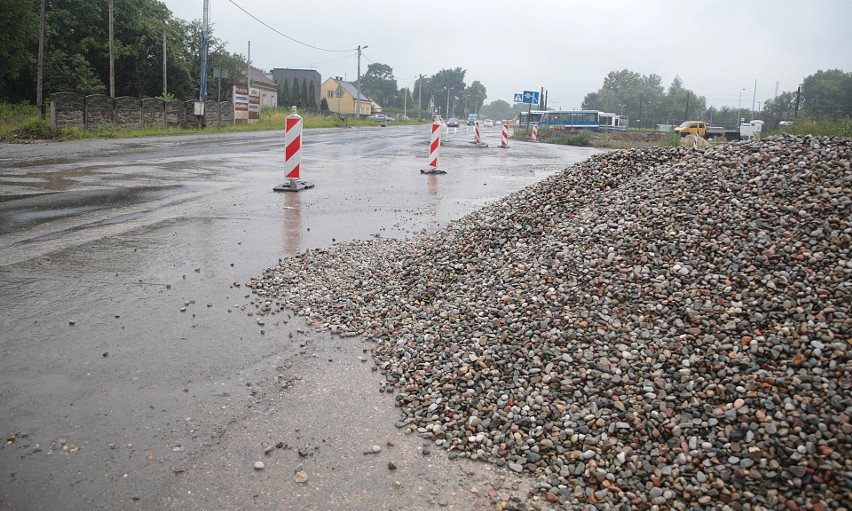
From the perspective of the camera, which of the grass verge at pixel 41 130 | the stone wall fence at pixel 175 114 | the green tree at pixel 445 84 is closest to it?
the grass verge at pixel 41 130

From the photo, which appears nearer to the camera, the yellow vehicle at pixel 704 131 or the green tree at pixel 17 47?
the green tree at pixel 17 47

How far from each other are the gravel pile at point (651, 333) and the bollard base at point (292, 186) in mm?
6288

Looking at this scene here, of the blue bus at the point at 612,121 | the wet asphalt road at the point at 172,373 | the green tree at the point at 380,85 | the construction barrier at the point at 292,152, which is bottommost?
the wet asphalt road at the point at 172,373

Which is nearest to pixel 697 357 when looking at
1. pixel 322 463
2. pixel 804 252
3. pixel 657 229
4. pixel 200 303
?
pixel 804 252

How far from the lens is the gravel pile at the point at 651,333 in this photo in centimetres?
299

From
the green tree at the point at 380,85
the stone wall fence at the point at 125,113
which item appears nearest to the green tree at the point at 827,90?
the stone wall fence at the point at 125,113

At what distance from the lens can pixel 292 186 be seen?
12477 mm

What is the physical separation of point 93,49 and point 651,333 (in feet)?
156

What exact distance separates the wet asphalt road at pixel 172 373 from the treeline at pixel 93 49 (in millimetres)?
33970

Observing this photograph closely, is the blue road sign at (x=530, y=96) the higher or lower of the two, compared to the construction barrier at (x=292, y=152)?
higher

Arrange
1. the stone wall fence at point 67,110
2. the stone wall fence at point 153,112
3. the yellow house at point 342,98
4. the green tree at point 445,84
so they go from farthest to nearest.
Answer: the green tree at point 445,84, the yellow house at point 342,98, the stone wall fence at point 153,112, the stone wall fence at point 67,110

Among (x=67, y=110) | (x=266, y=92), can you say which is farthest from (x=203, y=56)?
(x=266, y=92)

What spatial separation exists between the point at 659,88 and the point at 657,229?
163 metres

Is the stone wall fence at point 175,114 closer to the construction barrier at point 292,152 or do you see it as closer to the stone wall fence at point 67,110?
the stone wall fence at point 67,110
